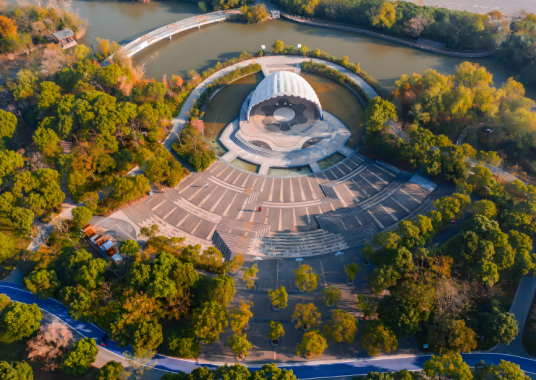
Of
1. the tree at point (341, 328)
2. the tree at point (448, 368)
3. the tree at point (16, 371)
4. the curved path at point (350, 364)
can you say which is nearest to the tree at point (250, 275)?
the curved path at point (350, 364)

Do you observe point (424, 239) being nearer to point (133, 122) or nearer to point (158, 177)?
point (158, 177)

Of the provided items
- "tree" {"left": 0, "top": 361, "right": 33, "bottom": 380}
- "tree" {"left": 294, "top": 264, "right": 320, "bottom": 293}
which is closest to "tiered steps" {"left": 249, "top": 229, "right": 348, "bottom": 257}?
"tree" {"left": 294, "top": 264, "right": 320, "bottom": 293}

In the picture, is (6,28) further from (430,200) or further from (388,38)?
(430,200)

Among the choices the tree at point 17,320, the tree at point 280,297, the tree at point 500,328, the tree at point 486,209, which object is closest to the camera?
the tree at point 500,328

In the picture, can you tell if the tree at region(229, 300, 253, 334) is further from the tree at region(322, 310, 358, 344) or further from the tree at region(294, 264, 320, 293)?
the tree at region(322, 310, 358, 344)

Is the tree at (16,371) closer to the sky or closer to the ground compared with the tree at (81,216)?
closer to the ground

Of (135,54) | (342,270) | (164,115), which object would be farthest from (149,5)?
(342,270)

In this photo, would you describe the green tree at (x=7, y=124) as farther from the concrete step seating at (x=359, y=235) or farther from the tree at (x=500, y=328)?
the tree at (x=500, y=328)

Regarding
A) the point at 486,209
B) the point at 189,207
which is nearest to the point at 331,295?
the point at 486,209
